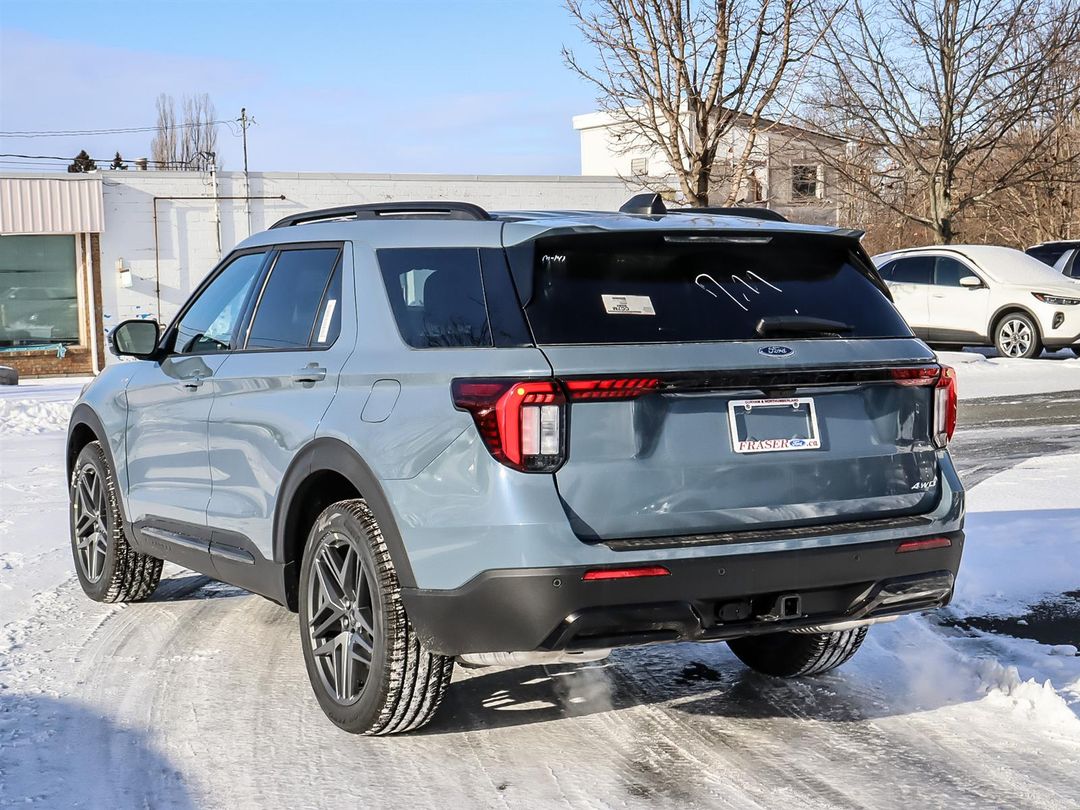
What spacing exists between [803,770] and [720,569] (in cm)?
76

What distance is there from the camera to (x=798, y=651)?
523 cm

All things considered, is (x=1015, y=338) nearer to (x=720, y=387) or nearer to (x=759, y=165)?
(x=759, y=165)

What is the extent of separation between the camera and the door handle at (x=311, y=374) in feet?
15.6

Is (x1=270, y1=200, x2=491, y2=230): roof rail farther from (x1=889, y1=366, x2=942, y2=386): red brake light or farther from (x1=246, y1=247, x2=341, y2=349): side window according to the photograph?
(x1=889, y1=366, x2=942, y2=386): red brake light

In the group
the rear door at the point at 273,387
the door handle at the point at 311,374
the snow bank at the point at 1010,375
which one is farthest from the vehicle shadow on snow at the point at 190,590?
the snow bank at the point at 1010,375

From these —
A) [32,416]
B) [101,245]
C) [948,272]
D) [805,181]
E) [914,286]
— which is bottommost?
[32,416]

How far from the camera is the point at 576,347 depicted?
13.1 ft

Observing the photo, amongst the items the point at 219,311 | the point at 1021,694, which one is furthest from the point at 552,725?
the point at 219,311

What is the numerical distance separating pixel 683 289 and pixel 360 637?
1617 mm

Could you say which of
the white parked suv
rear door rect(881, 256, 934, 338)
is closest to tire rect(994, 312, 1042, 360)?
the white parked suv

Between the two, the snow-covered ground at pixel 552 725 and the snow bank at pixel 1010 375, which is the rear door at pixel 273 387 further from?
the snow bank at pixel 1010 375

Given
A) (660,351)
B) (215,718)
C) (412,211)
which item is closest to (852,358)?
(660,351)

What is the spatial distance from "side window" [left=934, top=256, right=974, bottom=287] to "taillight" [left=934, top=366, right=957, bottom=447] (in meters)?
16.3

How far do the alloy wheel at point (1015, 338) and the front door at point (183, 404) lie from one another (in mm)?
15675
